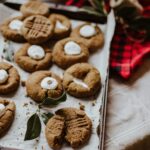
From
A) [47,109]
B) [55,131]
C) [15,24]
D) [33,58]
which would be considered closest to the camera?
[55,131]

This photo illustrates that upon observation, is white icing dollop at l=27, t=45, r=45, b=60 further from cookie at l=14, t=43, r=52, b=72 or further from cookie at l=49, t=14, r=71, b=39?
cookie at l=49, t=14, r=71, b=39

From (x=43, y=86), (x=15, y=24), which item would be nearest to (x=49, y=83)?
(x=43, y=86)

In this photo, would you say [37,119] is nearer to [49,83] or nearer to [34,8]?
[49,83]

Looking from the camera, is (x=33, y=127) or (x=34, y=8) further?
(x=34, y=8)

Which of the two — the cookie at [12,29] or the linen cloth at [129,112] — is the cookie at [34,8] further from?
the linen cloth at [129,112]

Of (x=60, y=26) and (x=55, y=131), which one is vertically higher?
(x=60, y=26)

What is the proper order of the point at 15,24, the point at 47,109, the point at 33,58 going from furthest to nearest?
the point at 15,24 → the point at 33,58 → the point at 47,109

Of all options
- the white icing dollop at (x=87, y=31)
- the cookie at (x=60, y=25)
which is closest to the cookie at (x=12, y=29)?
the cookie at (x=60, y=25)

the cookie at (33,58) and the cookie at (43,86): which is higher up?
the cookie at (33,58)
